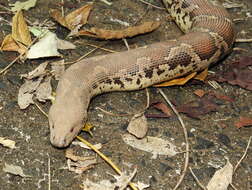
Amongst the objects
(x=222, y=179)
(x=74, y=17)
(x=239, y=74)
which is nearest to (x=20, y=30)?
(x=74, y=17)

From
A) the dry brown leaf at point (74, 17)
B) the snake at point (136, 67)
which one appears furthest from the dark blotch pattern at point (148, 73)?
the dry brown leaf at point (74, 17)

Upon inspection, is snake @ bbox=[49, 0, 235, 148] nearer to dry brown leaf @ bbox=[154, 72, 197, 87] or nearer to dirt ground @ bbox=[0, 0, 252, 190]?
dry brown leaf @ bbox=[154, 72, 197, 87]

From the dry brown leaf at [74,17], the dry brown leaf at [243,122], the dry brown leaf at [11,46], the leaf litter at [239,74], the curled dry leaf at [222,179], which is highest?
the dry brown leaf at [74,17]

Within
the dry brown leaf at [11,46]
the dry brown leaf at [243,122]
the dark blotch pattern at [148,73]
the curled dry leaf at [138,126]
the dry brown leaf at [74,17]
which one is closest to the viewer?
the curled dry leaf at [138,126]

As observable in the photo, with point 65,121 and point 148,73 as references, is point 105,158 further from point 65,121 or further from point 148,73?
point 148,73

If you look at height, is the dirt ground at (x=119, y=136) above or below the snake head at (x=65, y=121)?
below

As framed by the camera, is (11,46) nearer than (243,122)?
No

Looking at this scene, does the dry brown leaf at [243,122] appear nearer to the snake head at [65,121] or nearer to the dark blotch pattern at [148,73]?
the dark blotch pattern at [148,73]

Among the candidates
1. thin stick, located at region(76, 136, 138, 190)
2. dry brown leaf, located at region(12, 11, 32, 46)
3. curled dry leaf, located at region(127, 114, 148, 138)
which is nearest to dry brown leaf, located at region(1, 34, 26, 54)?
dry brown leaf, located at region(12, 11, 32, 46)

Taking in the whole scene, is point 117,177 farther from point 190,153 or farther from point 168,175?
point 190,153
